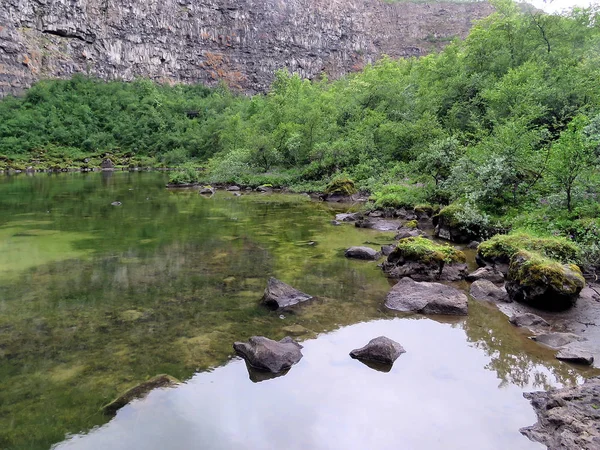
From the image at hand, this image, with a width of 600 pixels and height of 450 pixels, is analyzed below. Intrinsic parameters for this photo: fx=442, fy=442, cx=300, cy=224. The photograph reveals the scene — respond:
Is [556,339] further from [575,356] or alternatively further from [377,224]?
[377,224]

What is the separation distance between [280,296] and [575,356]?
16.7 feet

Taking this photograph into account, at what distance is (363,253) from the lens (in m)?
12.6

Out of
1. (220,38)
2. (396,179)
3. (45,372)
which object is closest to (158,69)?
(220,38)

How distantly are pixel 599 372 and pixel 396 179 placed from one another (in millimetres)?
20579

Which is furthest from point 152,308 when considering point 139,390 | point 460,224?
point 460,224

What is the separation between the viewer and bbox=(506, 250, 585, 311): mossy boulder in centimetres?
852

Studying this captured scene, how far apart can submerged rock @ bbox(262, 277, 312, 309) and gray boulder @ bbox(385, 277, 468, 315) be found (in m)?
1.83

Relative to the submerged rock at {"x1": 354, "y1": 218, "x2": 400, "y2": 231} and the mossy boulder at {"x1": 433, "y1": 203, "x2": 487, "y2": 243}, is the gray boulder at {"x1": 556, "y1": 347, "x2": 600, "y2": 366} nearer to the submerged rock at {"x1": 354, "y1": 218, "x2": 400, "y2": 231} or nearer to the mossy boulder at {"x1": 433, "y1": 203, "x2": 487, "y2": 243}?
the mossy boulder at {"x1": 433, "y1": 203, "x2": 487, "y2": 243}

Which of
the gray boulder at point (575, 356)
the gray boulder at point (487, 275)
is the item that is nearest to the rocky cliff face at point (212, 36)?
the gray boulder at point (487, 275)

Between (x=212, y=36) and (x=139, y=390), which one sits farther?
(x=212, y=36)

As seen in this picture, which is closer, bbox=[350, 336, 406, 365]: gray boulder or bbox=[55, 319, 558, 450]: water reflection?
bbox=[55, 319, 558, 450]: water reflection

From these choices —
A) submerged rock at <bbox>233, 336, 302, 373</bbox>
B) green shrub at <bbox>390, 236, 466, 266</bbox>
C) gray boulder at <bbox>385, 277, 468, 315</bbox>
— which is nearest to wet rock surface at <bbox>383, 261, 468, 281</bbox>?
green shrub at <bbox>390, 236, 466, 266</bbox>

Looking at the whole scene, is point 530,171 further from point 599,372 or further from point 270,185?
point 270,185

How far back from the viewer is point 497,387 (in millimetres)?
6121
